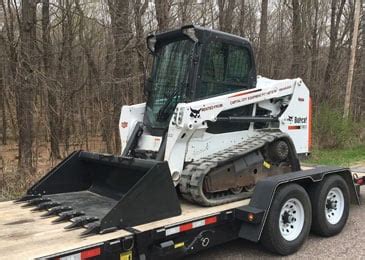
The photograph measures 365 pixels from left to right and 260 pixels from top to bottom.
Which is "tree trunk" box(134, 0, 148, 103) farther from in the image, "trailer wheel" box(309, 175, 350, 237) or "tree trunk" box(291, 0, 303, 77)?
"tree trunk" box(291, 0, 303, 77)

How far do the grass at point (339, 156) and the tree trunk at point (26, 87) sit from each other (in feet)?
24.7

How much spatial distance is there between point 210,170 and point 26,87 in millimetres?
6241

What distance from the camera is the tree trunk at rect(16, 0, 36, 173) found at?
390 inches

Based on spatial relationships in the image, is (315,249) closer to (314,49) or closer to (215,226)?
(215,226)

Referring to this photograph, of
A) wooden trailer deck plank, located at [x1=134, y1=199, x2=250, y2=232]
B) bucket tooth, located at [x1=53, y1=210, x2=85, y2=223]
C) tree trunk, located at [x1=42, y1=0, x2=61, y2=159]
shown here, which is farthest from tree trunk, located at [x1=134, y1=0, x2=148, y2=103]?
bucket tooth, located at [x1=53, y1=210, x2=85, y2=223]

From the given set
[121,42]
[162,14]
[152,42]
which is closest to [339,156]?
[162,14]

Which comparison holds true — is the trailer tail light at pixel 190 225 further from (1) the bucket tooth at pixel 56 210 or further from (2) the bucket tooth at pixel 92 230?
(1) the bucket tooth at pixel 56 210

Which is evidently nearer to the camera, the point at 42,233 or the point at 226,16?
the point at 42,233

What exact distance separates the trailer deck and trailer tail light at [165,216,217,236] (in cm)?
5

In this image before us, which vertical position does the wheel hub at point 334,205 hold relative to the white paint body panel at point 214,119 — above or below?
below

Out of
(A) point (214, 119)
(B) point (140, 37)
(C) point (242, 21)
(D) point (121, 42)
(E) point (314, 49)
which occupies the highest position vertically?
(C) point (242, 21)

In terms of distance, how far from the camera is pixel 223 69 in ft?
19.5

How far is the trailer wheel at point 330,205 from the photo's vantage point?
5691 mm

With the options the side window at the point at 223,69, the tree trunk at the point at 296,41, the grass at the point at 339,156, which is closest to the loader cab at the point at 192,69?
the side window at the point at 223,69
